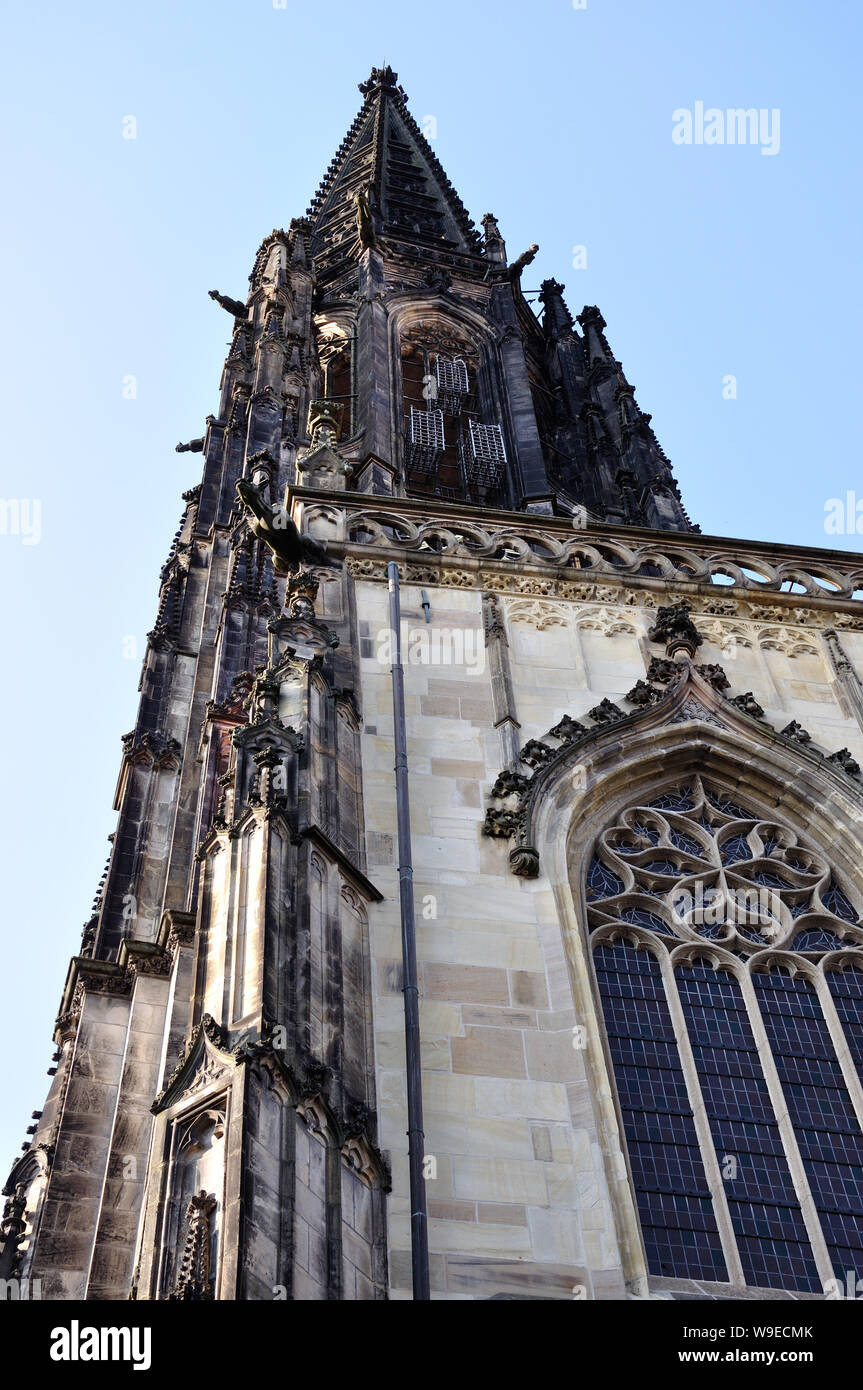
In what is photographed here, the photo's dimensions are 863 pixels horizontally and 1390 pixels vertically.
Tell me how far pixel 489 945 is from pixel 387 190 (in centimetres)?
3993

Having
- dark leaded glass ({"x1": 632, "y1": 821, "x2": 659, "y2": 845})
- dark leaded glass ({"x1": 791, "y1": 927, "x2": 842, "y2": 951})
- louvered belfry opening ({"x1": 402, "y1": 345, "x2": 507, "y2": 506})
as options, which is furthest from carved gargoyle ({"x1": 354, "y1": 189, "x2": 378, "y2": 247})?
dark leaded glass ({"x1": 791, "y1": 927, "x2": 842, "y2": 951})

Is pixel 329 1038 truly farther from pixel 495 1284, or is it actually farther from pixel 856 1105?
pixel 856 1105

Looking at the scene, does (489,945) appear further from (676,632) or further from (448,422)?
(448,422)

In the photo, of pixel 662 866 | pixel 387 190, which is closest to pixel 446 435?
pixel 387 190

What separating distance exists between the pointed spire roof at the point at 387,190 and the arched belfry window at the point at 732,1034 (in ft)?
96.5

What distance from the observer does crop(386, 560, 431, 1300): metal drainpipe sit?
39.1ft

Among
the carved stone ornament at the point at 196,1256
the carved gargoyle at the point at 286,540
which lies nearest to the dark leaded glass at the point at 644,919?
the carved gargoyle at the point at 286,540

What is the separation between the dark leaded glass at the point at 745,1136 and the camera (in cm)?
1338

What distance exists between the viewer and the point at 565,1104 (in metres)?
13.7

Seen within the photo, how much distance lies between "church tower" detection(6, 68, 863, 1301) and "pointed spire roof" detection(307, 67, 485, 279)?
23395mm

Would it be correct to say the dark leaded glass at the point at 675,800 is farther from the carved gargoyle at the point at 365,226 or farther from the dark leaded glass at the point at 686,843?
the carved gargoyle at the point at 365,226

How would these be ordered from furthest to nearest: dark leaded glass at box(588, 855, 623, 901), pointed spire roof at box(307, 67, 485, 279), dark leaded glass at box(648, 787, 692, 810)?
pointed spire roof at box(307, 67, 485, 279)
dark leaded glass at box(648, 787, 692, 810)
dark leaded glass at box(588, 855, 623, 901)

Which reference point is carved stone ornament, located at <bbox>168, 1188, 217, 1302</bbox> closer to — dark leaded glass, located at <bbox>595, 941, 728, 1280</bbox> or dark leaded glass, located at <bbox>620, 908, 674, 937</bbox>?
dark leaded glass, located at <bbox>595, 941, 728, 1280</bbox>

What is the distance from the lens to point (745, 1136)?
14398mm
